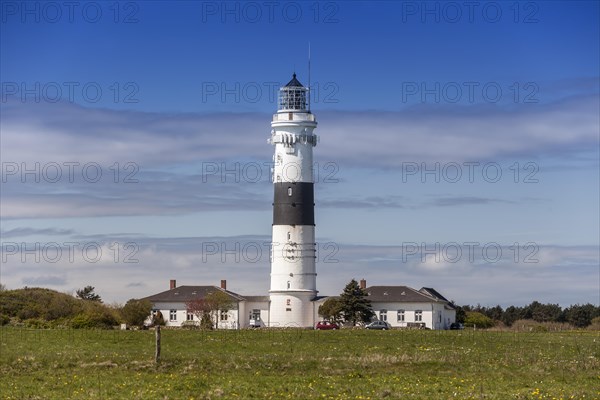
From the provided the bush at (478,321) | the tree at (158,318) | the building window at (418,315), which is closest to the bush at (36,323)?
the tree at (158,318)

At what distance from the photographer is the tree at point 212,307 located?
8438 cm

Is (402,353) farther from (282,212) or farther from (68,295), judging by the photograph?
(282,212)

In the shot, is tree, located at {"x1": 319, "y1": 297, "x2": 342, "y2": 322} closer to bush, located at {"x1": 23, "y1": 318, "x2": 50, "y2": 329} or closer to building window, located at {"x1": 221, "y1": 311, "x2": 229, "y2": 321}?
building window, located at {"x1": 221, "y1": 311, "x2": 229, "y2": 321}

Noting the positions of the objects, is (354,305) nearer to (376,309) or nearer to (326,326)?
(376,309)

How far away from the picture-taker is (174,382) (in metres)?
30.4

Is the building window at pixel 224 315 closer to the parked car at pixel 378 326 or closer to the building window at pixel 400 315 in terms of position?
the parked car at pixel 378 326

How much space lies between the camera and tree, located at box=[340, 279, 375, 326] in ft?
271

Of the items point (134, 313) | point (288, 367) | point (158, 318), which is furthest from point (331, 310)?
point (288, 367)

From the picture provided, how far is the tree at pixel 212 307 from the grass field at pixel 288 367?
33.9 m

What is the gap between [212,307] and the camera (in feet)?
277

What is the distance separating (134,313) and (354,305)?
20217 mm

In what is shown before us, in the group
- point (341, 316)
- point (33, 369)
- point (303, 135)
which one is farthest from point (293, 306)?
point (33, 369)

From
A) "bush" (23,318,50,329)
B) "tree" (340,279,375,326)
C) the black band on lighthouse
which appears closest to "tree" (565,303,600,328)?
"tree" (340,279,375,326)

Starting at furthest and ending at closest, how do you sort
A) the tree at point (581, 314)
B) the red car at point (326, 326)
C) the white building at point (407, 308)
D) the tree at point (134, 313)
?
the tree at point (581, 314) → the white building at point (407, 308) → the red car at point (326, 326) → the tree at point (134, 313)
